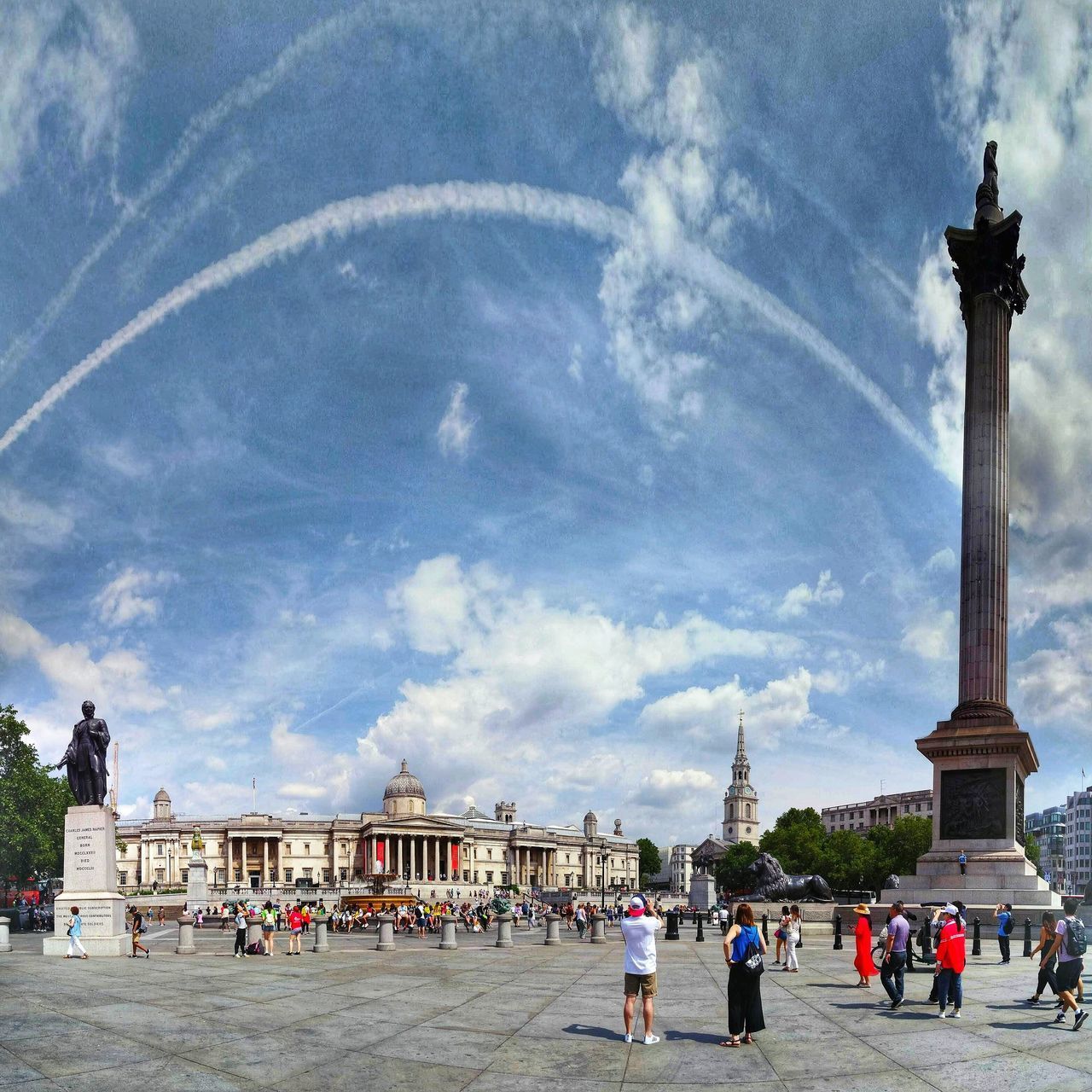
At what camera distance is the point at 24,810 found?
71812mm

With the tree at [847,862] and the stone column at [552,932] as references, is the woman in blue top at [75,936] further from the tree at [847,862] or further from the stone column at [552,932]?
the tree at [847,862]

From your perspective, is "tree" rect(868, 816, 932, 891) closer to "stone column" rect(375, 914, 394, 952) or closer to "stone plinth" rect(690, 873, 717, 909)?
"stone plinth" rect(690, 873, 717, 909)

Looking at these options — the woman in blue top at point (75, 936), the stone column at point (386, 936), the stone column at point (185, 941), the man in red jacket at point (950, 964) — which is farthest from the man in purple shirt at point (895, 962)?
the stone column at point (185, 941)

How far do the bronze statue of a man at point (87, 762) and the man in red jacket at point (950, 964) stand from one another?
85.7 feet

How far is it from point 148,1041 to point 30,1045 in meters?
1.59

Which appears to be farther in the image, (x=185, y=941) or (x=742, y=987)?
(x=185, y=941)

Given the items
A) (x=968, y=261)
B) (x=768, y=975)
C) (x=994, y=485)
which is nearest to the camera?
(x=768, y=975)

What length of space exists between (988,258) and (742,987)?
44.1 m

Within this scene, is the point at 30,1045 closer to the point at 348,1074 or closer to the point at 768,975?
the point at 348,1074

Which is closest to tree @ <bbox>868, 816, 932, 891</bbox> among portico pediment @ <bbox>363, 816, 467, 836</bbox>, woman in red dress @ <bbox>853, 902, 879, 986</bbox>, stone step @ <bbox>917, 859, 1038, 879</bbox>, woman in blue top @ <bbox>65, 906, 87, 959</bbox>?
stone step @ <bbox>917, 859, 1038, 879</bbox>

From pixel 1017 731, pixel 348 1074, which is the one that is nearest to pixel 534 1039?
pixel 348 1074

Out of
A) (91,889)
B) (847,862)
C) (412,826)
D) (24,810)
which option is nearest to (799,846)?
(847,862)

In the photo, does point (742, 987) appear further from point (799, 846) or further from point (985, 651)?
point (799, 846)

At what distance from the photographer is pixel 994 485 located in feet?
157
